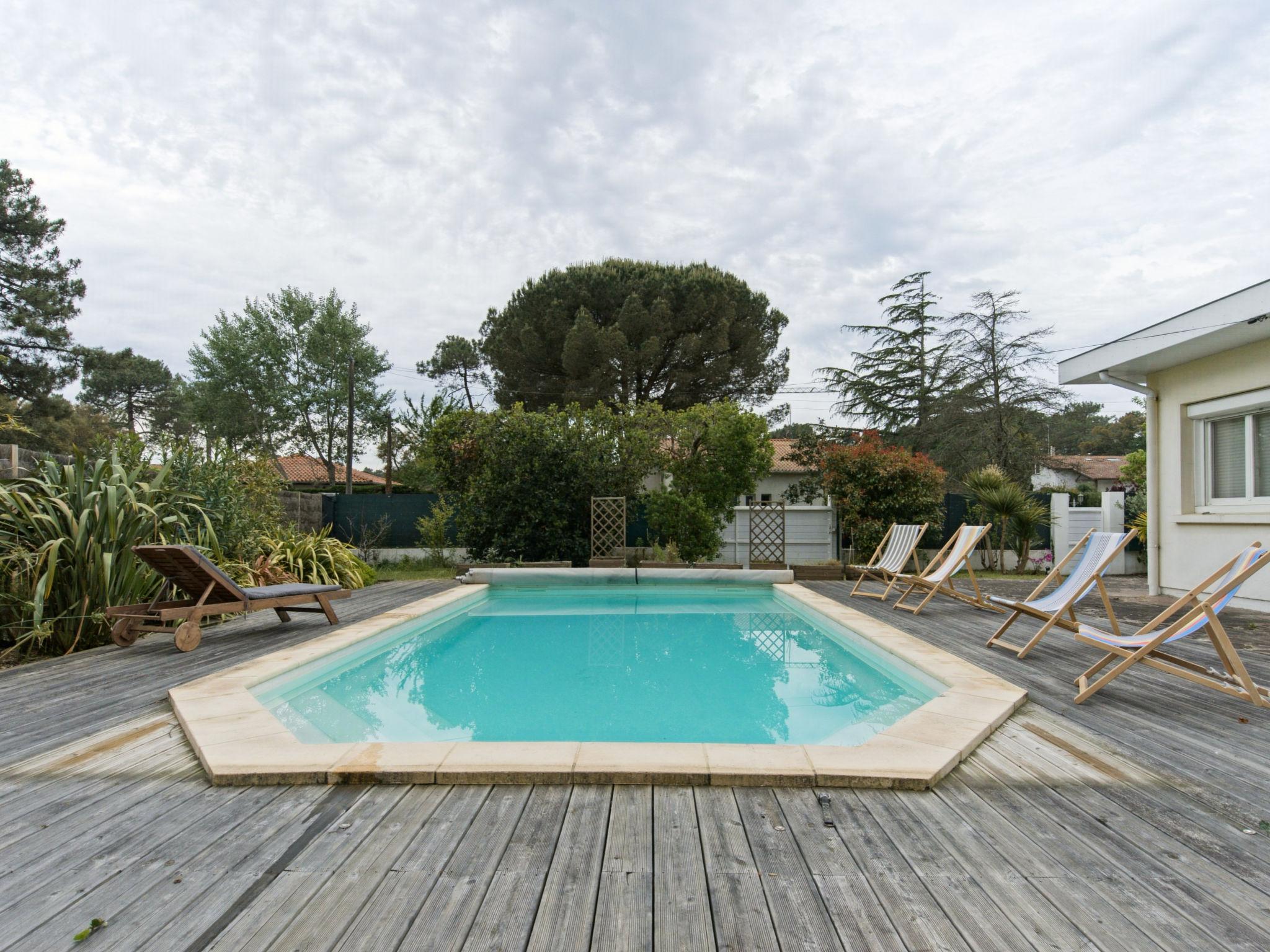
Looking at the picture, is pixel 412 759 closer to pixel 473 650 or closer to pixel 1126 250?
pixel 473 650

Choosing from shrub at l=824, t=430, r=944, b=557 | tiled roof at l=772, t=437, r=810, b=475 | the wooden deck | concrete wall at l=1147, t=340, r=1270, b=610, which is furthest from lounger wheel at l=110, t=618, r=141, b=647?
tiled roof at l=772, t=437, r=810, b=475

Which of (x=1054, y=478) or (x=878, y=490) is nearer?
(x=878, y=490)

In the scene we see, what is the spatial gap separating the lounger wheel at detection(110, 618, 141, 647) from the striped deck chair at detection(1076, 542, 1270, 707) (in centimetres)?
603

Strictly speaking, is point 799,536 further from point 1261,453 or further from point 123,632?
point 123,632

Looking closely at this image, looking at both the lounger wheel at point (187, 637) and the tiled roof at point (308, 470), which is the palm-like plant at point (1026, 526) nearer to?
the lounger wheel at point (187, 637)

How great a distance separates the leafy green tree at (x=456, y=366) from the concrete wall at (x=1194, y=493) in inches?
1036

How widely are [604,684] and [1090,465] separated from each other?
3766 centimetres

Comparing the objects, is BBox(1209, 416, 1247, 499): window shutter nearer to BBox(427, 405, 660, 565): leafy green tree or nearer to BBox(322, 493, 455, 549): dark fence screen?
BBox(427, 405, 660, 565): leafy green tree

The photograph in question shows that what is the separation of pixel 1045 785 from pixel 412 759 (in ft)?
7.48

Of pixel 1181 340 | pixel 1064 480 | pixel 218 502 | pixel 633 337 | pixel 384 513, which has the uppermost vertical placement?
pixel 633 337

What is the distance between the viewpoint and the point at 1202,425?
25.5 ft

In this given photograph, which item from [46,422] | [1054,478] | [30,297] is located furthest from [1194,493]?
[1054,478]

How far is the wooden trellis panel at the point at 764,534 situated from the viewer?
40.9ft

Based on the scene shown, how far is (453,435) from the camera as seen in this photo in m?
13.1
